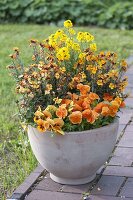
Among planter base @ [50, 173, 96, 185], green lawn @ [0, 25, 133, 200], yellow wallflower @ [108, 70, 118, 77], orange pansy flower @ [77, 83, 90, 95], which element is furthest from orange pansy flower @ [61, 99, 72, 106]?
green lawn @ [0, 25, 133, 200]

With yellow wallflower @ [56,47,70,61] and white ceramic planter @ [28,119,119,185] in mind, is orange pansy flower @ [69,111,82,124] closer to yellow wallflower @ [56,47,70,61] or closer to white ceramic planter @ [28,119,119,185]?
white ceramic planter @ [28,119,119,185]

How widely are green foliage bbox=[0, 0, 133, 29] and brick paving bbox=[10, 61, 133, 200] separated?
4.78 metres

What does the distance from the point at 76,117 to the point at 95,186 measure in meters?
0.56

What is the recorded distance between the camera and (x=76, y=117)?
366 cm

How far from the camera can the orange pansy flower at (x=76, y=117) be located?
366cm

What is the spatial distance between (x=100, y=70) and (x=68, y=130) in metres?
0.49

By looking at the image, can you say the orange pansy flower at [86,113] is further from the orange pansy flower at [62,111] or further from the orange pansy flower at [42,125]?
the orange pansy flower at [42,125]

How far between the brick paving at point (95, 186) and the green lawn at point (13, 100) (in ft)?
0.54

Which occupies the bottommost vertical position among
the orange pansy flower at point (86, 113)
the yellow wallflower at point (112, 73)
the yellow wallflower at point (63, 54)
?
the orange pansy flower at point (86, 113)

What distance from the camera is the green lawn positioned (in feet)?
14.2

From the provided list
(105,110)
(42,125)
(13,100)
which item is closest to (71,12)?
(13,100)

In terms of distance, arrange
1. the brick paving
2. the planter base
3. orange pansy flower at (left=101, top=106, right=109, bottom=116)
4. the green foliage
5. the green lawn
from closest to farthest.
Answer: orange pansy flower at (left=101, top=106, right=109, bottom=116) < the brick paving < the planter base < the green lawn < the green foliage

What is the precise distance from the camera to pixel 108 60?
398 cm

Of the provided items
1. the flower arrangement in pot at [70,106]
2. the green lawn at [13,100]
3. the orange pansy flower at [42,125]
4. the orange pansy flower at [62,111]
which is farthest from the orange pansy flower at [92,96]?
the green lawn at [13,100]
